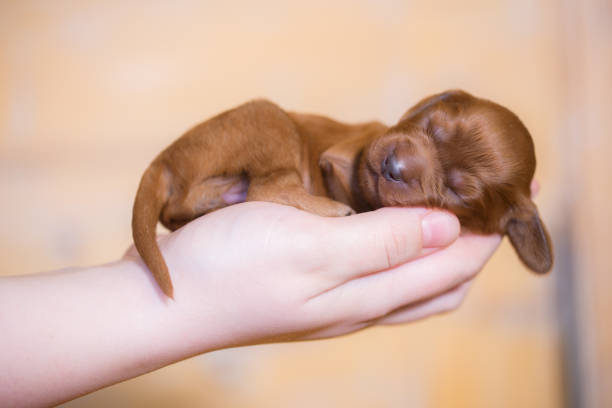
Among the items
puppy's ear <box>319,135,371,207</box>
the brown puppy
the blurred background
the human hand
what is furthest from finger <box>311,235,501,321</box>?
the blurred background

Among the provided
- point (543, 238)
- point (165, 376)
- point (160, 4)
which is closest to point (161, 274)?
point (543, 238)

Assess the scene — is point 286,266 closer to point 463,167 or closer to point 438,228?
point 438,228

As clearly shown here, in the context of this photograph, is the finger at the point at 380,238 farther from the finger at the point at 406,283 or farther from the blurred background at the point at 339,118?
the blurred background at the point at 339,118

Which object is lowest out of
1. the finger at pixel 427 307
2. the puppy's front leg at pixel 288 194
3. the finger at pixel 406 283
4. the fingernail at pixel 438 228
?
the finger at pixel 427 307

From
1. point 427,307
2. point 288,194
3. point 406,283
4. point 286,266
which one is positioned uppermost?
point 288,194

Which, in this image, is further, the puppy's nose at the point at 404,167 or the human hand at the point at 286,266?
the puppy's nose at the point at 404,167

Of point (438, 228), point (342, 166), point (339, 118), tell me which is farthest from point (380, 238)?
point (339, 118)

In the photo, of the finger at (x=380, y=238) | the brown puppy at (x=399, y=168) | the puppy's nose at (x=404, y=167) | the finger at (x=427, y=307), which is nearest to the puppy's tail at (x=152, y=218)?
the brown puppy at (x=399, y=168)

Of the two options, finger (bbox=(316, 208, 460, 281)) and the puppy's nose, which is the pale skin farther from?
the puppy's nose

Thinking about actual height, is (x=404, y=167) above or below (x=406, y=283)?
above
